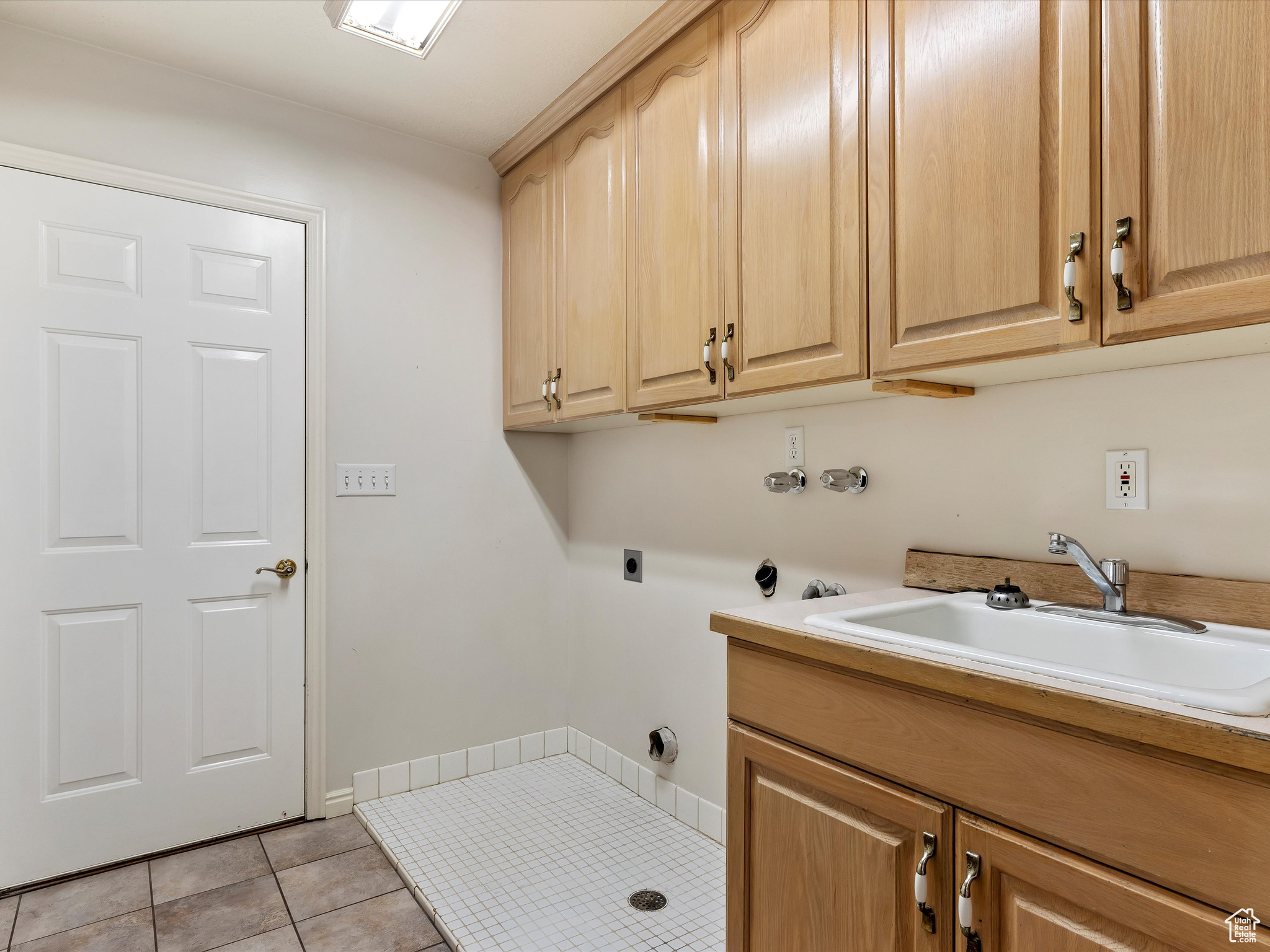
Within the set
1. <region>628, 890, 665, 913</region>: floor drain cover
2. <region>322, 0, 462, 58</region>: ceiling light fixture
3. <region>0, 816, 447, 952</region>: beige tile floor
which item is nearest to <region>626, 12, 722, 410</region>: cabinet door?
<region>322, 0, 462, 58</region>: ceiling light fixture

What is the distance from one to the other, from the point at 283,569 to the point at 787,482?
1.57 metres

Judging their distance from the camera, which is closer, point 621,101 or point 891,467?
point 891,467

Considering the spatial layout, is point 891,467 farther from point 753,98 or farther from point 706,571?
point 753,98

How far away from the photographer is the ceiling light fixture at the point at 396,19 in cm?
171

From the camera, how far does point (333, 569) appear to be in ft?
7.70

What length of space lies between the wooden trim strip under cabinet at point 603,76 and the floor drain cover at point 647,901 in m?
2.16

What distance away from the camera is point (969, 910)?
0.92 metres

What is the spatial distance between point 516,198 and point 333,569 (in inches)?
56.5

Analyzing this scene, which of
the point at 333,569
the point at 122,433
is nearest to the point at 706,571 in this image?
the point at 333,569

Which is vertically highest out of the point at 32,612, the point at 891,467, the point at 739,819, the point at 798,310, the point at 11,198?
the point at 11,198

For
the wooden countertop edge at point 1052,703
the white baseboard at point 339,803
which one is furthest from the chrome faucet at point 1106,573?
the white baseboard at point 339,803

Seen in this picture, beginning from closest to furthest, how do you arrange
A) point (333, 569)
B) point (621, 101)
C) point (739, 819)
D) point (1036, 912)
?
point (1036, 912)
point (739, 819)
point (621, 101)
point (333, 569)

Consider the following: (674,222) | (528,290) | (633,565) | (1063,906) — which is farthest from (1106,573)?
(528,290)

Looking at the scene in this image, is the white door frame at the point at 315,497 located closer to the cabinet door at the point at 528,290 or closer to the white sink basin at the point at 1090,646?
the cabinet door at the point at 528,290
